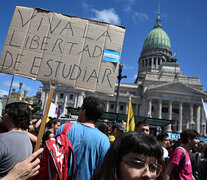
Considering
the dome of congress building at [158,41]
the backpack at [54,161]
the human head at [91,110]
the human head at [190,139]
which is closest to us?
the backpack at [54,161]

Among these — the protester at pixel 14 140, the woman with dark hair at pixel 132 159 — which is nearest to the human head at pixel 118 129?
the protester at pixel 14 140

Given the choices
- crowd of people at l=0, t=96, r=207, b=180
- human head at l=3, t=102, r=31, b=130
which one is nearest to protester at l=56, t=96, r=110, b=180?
crowd of people at l=0, t=96, r=207, b=180

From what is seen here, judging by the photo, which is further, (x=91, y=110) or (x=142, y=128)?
(x=142, y=128)

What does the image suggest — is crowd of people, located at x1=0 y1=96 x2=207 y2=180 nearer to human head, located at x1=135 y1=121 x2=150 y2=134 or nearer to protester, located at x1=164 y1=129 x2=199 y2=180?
protester, located at x1=164 y1=129 x2=199 y2=180

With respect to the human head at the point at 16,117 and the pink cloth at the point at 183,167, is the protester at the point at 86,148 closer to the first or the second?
the human head at the point at 16,117

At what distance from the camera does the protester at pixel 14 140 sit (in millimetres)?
1943

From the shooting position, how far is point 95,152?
2.34m

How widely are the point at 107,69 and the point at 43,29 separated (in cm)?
138

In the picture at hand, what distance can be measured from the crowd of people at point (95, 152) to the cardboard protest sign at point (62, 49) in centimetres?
57

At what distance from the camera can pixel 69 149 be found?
6.59 feet

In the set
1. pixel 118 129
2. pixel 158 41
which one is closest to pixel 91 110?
pixel 118 129

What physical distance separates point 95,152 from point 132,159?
99cm

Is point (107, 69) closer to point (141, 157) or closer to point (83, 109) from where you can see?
point (83, 109)

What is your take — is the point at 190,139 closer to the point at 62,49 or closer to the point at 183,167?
the point at 183,167
